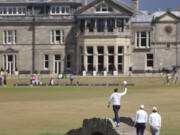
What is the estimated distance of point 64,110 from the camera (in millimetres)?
45000

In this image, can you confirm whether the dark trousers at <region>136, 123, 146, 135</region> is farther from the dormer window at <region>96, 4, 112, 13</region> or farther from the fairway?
the dormer window at <region>96, 4, 112, 13</region>

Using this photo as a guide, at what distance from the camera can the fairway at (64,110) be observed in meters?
35.6

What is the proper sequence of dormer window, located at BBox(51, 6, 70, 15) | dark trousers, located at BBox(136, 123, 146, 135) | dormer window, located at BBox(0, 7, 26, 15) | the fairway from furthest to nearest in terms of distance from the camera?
dormer window, located at BBox(0, 7, 26, 15)
dormer window, located at BBox(51, 6, 70, 15)
the fairway
dark trousers, located at BBox(136, 123, 146, 135)

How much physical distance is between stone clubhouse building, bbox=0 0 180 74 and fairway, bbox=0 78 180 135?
3114 centimetres

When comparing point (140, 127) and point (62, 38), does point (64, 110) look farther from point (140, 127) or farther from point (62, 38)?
point (62, 38)

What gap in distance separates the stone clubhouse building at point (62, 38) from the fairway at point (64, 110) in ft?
102

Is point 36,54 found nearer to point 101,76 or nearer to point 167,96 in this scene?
point 101,76

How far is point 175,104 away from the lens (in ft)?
162

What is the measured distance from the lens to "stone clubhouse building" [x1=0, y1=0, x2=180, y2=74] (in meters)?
94.4

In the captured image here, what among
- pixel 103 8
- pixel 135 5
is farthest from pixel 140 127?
pixel 135 5

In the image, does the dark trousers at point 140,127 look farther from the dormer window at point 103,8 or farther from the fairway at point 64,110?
the dormer window at point 103,8

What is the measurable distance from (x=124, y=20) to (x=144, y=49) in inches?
276

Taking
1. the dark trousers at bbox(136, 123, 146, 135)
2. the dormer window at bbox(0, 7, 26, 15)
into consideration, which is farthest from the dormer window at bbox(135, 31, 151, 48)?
the dark trousers at bbox(136, 123, 146, 135)

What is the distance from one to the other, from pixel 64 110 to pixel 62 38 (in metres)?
51.7
